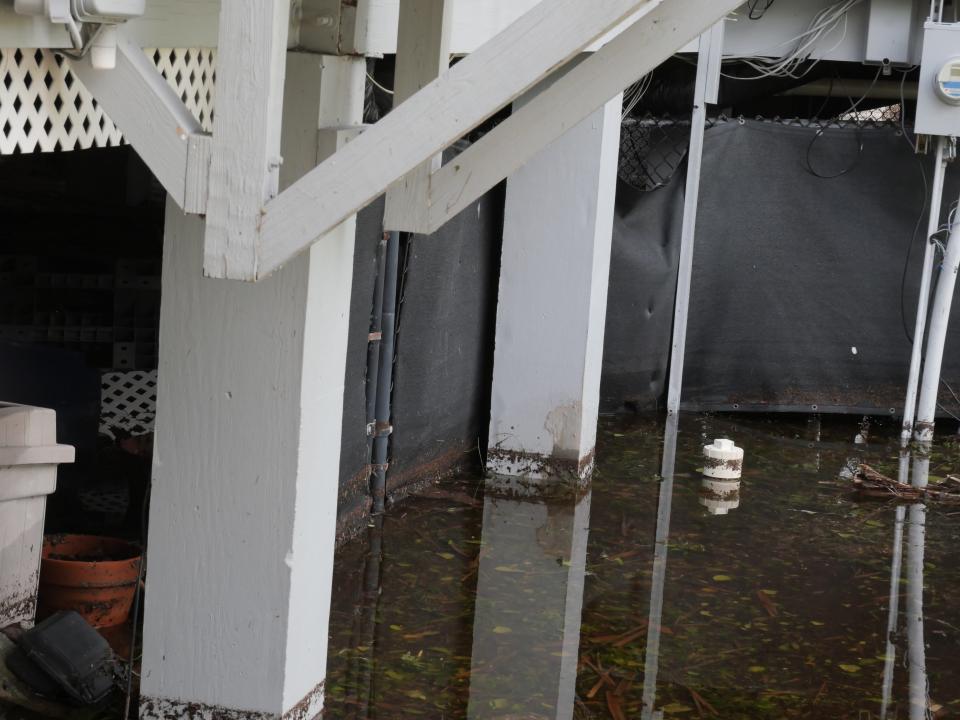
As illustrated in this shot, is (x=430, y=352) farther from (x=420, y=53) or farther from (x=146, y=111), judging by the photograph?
(x=146, y=111)

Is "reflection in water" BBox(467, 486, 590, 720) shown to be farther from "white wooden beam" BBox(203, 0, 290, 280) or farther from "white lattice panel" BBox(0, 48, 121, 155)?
"white lattice panel" BBox(0, 48, 121, 155)

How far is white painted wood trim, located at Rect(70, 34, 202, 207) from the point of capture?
2.88 metres

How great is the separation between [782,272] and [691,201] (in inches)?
35.7

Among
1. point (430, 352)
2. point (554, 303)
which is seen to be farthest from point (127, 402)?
point (554, 303)

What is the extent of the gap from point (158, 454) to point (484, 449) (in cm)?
417

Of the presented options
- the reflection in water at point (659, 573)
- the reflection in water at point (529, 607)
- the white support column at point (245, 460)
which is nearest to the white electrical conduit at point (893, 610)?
the reflection in water at point (659, 573)

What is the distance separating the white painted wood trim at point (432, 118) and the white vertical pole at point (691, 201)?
599 cm

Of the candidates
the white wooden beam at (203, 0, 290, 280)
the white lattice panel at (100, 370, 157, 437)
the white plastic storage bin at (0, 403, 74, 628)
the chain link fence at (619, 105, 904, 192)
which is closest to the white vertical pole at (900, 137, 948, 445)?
the chain link fence at (619, 105, 904, 192)

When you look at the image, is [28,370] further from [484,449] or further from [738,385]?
[738,385]

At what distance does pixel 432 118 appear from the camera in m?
2.72

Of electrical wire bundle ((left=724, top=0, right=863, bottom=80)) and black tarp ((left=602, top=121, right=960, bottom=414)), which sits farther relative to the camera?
black tarp ((left=602, top=121, right=960, bottom=414))

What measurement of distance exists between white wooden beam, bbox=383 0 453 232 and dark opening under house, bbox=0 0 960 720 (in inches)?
0.5

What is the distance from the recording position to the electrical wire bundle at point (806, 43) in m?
8.51

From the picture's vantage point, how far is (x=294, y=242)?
2.84 meters
